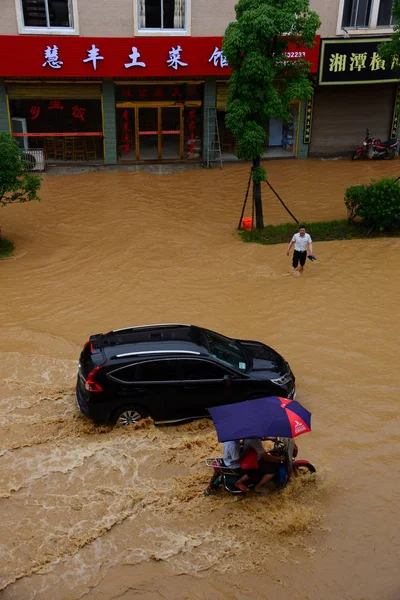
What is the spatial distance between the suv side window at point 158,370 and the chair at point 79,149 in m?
18.2

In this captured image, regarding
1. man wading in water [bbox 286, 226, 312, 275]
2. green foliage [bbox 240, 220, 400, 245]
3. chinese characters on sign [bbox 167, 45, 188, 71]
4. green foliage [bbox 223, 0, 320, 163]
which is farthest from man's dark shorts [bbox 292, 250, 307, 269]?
chinese characters on sign [bbox 167, 45, 188, 71]

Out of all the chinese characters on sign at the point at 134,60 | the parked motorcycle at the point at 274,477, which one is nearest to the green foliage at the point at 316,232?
the chinese characters on sign at the point at 134,60

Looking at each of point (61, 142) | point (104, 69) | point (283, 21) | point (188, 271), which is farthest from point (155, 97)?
point (188, 271)

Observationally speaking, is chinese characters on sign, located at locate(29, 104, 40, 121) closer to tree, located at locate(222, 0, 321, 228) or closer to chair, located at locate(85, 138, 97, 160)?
chair, located at locate(85, 138, 97, 160)

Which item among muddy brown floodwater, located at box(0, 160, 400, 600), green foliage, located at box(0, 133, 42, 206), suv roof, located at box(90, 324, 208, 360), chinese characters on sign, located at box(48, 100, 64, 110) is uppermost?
chinese characters on sign, located at box(48, 100, 64, 110)

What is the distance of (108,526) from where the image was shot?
7648mm

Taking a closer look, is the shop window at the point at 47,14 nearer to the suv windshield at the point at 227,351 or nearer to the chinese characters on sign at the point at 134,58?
the chinese characters on sign at the point at 134,58

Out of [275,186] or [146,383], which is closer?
[146,383]

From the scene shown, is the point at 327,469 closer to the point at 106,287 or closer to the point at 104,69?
the point at 106,287

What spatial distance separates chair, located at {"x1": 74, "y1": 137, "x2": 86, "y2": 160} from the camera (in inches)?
994

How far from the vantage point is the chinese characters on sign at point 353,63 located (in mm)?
23797

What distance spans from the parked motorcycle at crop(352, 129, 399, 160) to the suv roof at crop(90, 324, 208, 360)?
19233mm

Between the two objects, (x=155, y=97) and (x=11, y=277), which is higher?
(x=155, y=97)

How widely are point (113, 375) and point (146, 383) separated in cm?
53
